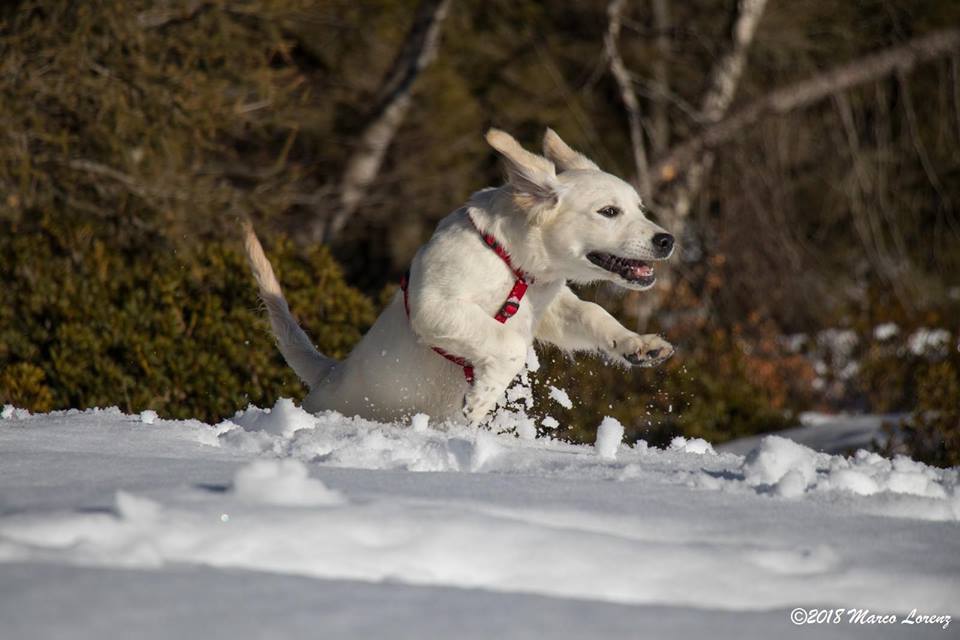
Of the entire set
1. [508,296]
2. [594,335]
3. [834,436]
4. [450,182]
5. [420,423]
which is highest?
[508,296]

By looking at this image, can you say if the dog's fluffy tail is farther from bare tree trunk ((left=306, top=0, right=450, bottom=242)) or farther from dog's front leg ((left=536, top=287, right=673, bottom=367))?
bare tree trunk ((left=306, top=0, right=450, bottom=242))

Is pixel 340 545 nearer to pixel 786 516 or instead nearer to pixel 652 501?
pixel 652 501

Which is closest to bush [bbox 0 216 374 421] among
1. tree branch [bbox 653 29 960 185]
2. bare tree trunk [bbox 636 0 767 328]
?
bare tree trunk [bbox 636 0 767 328]

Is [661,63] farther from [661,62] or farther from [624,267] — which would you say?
[624,267]

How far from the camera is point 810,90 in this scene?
1033cm

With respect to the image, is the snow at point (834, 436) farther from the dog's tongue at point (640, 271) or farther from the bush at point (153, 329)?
the dog's tongue at point (640, 271)

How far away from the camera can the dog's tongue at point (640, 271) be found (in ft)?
16.0

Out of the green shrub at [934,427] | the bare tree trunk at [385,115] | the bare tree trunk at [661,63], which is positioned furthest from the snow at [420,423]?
the bare tree trunk at [661,63]

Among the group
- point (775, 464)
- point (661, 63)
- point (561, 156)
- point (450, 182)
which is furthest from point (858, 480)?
point (661, 63)

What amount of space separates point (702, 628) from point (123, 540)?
1156mm

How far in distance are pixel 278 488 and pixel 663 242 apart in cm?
249

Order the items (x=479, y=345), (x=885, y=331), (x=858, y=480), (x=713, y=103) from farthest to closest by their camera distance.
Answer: (x=713, y=103), (x=885, y=331), (x=479, y=345), (x=858, y=480)

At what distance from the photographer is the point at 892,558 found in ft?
9.10

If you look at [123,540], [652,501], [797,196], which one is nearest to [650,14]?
[797,196]
